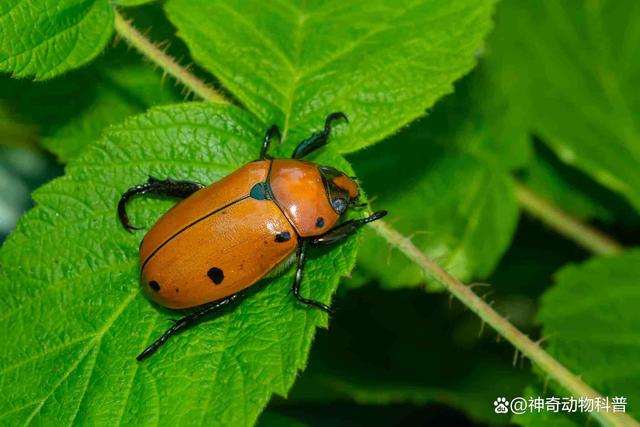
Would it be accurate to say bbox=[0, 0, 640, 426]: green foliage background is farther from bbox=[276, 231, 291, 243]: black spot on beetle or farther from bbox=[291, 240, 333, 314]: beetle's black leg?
bbox=[276, 231, 291, 243]: black spot on beetle

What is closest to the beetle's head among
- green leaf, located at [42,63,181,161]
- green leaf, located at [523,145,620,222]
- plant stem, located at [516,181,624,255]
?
green leaf, located at [42,63,181,161]

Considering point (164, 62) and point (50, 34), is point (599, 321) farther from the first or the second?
point (50, 34)

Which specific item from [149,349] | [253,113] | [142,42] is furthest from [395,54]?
[149,349]

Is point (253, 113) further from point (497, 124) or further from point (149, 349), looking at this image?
point (497, 124)

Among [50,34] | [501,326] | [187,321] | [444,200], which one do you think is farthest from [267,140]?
[444,200]

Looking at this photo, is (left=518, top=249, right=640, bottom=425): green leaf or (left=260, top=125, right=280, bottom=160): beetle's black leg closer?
(left=260, top=125, right=280, bottom=160): beetle's black leg

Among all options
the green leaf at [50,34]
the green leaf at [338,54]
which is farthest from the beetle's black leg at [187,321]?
the green leaf at [50,34]

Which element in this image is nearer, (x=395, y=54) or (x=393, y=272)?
(x=395, y=54)

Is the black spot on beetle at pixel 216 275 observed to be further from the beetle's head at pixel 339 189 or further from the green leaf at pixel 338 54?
the green leaf at pixel 338 54
